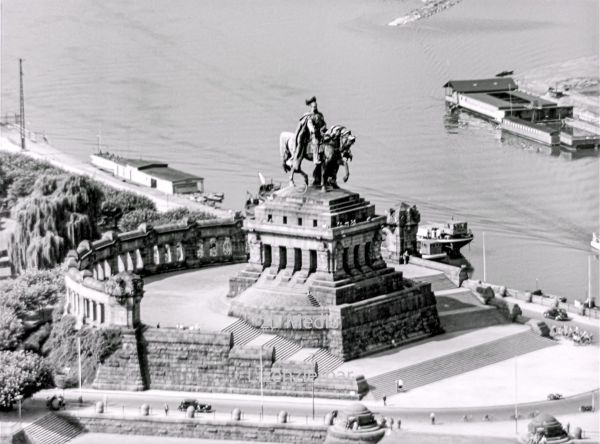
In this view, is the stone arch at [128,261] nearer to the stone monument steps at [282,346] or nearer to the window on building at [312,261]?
the window on building at [312,261]

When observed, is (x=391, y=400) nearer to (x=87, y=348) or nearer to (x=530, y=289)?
(x=87, y=348)

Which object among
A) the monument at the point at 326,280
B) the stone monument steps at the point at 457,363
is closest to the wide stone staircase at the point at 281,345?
the monument at the point at 326,280

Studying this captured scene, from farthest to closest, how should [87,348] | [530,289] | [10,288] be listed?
[530,289], [10,288], [87,348]

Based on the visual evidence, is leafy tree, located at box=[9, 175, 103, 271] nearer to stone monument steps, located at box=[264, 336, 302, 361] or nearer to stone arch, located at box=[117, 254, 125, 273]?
stone arch, located at box=[117, 254, 125, 273]

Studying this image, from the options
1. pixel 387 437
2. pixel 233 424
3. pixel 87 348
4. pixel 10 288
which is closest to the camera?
pixel 387 437

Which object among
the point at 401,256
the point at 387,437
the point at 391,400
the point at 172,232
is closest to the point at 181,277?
the point at 172,232

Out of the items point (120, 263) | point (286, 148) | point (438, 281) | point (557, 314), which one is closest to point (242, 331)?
point (286, 148)

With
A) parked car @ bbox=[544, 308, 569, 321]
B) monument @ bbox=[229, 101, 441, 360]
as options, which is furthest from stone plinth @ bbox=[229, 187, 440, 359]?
parked car @ bbox=[544, 308, 569, 321]
